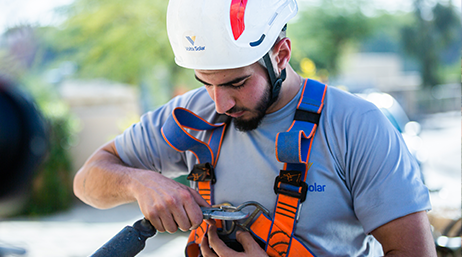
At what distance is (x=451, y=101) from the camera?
28734 millimetres

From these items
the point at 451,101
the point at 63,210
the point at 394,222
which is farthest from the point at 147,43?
the point at 451,101

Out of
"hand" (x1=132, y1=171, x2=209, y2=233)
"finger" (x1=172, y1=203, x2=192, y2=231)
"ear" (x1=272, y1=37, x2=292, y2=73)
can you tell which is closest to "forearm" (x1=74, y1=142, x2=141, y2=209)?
"hand" (x1=132, y1=171, x2=209, y2=233)

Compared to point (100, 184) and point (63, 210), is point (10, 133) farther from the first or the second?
point (63, 210)

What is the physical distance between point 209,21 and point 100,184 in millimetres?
1035

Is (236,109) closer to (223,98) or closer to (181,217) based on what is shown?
(223,98)

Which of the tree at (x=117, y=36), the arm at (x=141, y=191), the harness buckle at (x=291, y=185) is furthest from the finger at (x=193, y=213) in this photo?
the tree at (x=117, y=36)

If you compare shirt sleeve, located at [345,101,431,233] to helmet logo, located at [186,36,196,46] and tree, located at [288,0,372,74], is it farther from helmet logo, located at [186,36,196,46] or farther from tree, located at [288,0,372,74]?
tree, located at [288,0,372,74]

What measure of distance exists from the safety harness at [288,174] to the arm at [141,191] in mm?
188

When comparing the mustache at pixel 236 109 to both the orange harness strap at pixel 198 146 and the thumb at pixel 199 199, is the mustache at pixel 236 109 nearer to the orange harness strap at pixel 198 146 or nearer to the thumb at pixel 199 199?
the orange harness strap at pixel 198 146

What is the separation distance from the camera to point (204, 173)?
1.95 meters

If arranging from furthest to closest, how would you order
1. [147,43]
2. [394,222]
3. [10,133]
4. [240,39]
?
[147,43], [240,39], [394,222], [10,133]

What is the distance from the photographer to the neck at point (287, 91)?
196 centimetres

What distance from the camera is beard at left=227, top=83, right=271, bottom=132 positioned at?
1.88 m

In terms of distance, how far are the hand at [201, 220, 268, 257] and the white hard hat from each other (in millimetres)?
739
